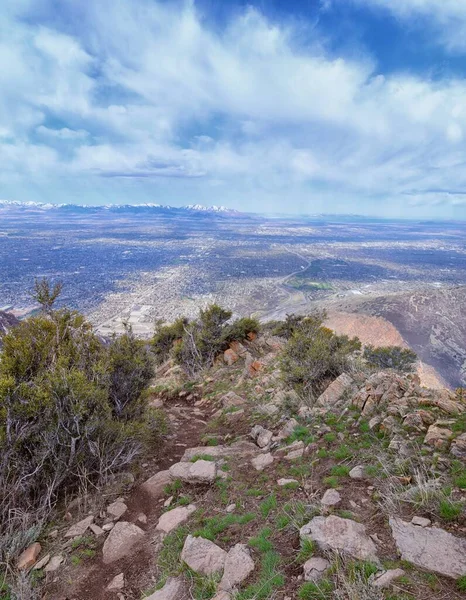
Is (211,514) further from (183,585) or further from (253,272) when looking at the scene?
(253,272)

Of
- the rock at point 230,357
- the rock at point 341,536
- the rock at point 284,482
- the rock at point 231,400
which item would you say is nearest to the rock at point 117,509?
the rock at point 284,482

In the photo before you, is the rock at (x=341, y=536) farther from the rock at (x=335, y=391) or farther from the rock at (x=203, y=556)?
the rock at (x=335, y=391)

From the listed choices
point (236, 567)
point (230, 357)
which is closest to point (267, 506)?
point (236, 567)

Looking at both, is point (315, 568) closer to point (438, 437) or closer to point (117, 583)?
point (117, 583)

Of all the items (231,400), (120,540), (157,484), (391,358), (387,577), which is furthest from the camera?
(391,358)

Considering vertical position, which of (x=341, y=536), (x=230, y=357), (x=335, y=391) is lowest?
(x=230, y=357)

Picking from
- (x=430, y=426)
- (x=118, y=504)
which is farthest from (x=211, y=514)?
(x=430, y=426)
